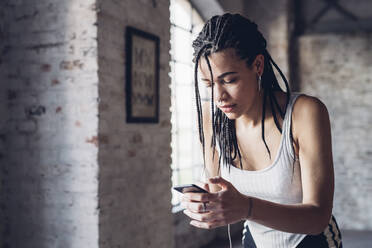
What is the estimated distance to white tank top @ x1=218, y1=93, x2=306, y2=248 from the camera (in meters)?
1.45

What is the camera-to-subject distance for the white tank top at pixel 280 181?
1450 millimetres

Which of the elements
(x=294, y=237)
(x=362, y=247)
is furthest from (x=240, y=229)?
(x=294, y=237)

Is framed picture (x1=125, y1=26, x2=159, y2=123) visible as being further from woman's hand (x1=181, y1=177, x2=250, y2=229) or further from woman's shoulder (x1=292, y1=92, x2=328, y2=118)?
woman's hand (x1=181, y1=177, x2=250, y2=229)

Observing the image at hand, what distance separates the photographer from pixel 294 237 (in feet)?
4.96

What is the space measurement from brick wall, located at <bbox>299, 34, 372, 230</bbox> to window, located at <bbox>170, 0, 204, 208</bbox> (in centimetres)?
257

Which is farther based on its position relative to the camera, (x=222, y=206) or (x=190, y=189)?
(x=190, y=189)

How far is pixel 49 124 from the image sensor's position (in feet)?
9.38

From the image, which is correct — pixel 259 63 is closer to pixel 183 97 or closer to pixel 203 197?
pixel 203 197

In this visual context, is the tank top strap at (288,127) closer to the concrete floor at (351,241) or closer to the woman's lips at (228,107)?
the woman's lips at (228,107)

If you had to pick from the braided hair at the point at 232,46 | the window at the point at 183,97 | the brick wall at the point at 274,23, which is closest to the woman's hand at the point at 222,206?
the braided hair at the point at 232,46

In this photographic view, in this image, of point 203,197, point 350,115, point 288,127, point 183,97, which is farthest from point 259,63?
point 350,115

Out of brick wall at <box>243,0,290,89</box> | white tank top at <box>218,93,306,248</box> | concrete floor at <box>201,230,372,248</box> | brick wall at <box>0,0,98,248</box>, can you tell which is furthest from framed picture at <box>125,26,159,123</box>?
brick wall at <box>243,0,290,89</box>

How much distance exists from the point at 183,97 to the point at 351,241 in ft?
10.6

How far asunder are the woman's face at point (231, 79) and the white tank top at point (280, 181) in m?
0.16
